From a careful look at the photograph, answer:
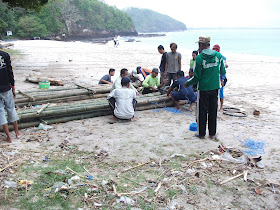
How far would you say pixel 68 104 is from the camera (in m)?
6.72

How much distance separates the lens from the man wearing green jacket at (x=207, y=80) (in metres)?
5.03

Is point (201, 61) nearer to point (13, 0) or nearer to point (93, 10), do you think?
point (13, 0)

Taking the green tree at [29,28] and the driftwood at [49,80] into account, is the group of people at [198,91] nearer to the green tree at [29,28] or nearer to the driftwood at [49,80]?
the driftwood at [49,80]

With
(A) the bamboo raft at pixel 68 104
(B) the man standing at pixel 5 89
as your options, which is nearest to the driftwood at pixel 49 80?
(A) the bamboo raft at pixel 68 104

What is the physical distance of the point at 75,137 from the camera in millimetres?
5273

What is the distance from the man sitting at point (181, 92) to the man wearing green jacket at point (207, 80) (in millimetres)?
1901

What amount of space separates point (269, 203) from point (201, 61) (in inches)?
109

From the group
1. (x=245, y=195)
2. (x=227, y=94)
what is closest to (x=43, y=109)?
(x=245, y=195)

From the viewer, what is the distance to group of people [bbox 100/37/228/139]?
199 inches

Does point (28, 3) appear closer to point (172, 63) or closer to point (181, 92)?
point (172, 63)

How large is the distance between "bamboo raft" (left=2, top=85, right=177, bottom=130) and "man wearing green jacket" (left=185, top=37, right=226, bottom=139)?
2377 mm

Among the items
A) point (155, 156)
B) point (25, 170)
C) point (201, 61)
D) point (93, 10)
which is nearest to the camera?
point (25, 170)

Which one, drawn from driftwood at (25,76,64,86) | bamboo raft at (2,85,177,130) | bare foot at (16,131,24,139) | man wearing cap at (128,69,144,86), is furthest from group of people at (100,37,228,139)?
driftwood at (25,76,64,86)

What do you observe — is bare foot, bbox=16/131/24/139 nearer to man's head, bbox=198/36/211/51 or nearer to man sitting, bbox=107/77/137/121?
man sitting, bbox=107/77/137/121
